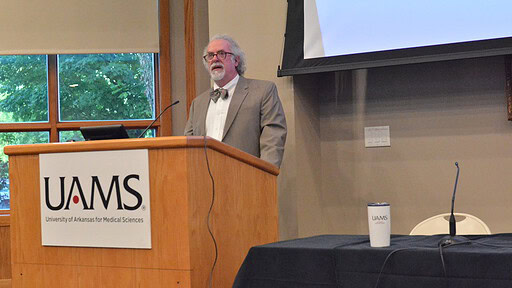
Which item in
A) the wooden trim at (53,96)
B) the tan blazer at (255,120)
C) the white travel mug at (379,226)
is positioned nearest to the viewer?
the white travel mug at (379,226)

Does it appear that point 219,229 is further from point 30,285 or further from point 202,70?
point 202,70

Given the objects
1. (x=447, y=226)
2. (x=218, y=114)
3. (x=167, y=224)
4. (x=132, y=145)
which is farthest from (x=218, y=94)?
(x=167, y=224)

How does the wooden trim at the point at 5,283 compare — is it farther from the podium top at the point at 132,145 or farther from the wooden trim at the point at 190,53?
the podium top at the point at 132,145

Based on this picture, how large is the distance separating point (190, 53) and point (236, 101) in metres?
1.77

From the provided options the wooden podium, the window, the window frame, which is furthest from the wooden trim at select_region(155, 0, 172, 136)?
the wooden podium

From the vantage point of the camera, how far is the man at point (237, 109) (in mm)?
3793

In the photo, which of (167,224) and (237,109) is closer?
(167,224)

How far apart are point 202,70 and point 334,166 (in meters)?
1.52

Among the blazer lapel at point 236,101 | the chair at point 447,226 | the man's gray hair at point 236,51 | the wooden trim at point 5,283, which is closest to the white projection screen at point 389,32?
the man's gray hair at point 236,51

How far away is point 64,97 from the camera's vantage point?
5.57 m

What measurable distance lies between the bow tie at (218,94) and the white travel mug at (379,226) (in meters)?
1.99

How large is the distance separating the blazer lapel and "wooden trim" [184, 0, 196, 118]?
1588 mm

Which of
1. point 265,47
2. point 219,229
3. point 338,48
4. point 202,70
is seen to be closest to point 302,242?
point 219,229

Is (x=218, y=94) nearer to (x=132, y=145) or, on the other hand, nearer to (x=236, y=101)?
(x=236, y=101)
